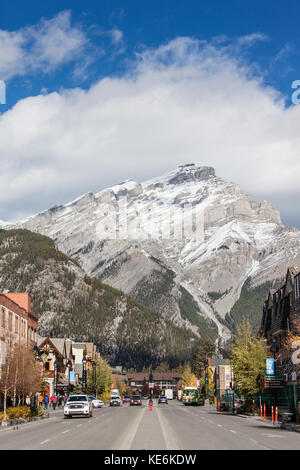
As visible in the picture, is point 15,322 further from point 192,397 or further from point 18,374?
point 192,397

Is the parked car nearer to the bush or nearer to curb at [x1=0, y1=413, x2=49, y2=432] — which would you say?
curb at [x1=0, y1=413, x2=49, y2=432]

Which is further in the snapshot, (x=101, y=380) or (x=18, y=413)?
(x=101, y=380)

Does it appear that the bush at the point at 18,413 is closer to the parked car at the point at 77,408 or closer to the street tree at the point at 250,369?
the parked car at the point at 77,408

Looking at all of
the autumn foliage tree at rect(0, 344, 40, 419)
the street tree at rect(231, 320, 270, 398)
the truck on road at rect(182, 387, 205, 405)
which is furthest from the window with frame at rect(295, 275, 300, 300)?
the truck on road at rect(182, 387, 205, 405)

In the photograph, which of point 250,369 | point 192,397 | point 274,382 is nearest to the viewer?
point 274,382

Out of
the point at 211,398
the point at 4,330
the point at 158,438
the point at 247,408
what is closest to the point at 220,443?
the point at 158,438

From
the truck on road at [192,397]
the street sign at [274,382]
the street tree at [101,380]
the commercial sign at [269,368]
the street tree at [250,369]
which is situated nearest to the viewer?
the street sign at [274,382]

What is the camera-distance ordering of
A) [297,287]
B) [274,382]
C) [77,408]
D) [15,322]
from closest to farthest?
1. [77,408]
2. [274,382]
3. [297,287]
4. [15,322]

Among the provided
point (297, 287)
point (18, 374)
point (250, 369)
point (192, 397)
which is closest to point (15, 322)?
point (18, 374)

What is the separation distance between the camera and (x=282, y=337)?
234ft

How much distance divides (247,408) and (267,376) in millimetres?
7915

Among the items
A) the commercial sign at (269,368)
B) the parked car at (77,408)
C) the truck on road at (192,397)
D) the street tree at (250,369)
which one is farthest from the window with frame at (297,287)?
the truck on road at (192,397)
